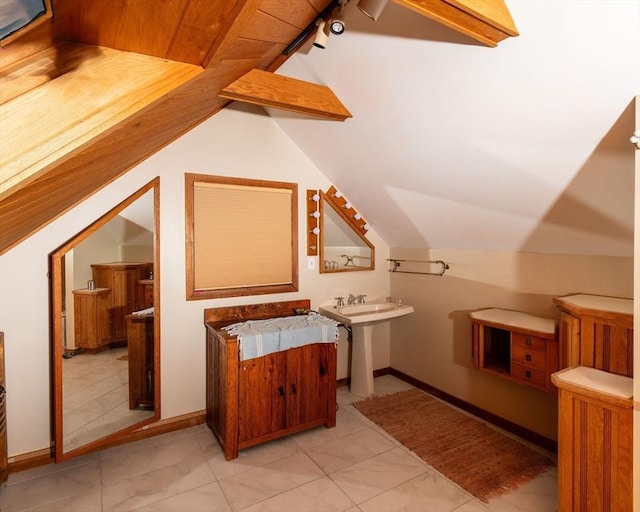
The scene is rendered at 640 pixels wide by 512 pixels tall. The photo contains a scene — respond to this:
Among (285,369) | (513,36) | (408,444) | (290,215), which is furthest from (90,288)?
(513,36)

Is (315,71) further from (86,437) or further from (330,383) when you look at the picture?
(86,437)

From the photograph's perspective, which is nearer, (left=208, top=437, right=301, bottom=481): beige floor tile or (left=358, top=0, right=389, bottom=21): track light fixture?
(left=358, top=0, right=389, bottom=21): track light fixture

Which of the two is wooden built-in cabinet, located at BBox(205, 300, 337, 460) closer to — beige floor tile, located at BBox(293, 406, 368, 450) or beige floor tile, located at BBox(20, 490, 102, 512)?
beige floor tile, located at BBox(293, 406, 368, 450)

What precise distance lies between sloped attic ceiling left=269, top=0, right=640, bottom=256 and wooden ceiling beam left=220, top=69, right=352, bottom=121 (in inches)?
3.0

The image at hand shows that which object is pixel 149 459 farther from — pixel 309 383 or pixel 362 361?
pixel 362 361

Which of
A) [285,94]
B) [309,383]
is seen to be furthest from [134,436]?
[285,94]

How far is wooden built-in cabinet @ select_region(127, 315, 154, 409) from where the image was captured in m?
2.50

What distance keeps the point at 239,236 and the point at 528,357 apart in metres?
2.33

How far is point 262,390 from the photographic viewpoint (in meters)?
2.43

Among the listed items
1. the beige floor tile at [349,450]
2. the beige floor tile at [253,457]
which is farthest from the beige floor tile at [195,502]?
the beige floor tile at [349,450]

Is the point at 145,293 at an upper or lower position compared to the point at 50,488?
upper

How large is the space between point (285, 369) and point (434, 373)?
1.58 metres

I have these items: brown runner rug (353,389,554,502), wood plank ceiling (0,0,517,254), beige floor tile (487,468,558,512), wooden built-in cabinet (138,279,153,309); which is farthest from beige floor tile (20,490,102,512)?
beige floor tile (487,468,558,512)

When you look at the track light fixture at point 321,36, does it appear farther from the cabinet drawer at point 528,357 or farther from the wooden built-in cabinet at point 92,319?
the cabinet drawer at point 528,357
